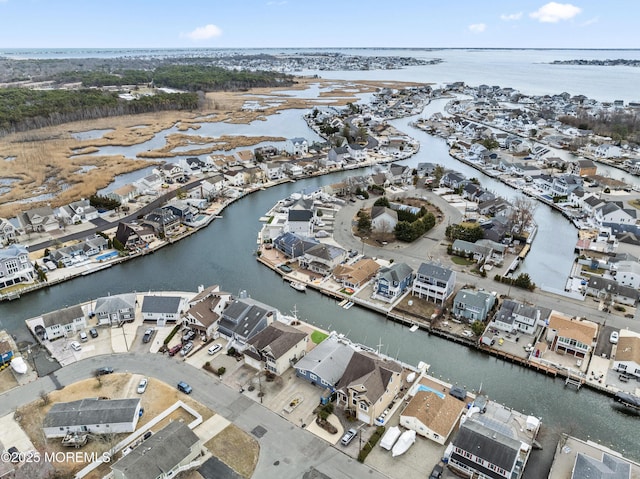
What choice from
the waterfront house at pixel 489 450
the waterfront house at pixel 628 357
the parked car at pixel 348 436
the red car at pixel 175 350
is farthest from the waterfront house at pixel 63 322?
the waterfront house at pixel 628 357

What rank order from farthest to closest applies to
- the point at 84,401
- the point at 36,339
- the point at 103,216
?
the point at 103,216
the point at 36,339
the point at 84,401

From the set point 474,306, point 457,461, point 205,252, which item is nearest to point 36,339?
point 205,252

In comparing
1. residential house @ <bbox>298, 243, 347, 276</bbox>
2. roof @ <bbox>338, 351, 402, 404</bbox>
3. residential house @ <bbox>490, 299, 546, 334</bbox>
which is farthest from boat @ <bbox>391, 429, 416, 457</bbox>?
residential house @ <bbox>298, 243, 347, 276</bbox>

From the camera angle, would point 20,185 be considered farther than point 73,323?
Yes

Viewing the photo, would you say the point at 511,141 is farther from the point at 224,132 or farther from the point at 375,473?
the point at 375,473

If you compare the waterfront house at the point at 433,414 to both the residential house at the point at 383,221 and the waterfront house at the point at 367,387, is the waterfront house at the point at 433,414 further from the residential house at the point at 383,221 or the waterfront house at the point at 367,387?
the residential house at the point at 383,221

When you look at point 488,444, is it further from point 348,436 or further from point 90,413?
point 90,413
